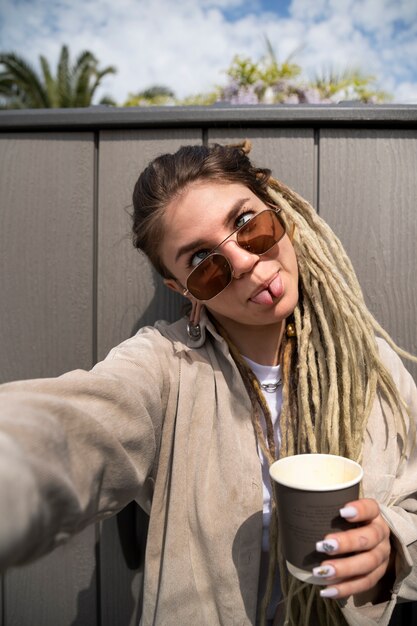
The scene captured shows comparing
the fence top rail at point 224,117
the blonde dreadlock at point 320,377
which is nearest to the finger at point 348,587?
the blonde dreadlock at point 320,377

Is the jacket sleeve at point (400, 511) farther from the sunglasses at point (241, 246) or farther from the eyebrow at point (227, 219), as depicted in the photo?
the eyebrow at point (227, 219)

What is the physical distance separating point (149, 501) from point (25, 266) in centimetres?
93

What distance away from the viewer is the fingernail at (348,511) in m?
0.78

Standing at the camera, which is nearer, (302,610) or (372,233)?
(302,610)

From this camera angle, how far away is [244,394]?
1182 millimetres

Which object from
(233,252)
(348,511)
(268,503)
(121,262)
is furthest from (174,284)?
(348,511)

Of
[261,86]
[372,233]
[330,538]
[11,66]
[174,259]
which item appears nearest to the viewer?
[330,538]

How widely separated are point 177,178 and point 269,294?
415mm

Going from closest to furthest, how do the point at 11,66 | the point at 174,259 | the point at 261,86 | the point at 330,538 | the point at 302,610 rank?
the point at 330,538
the point at 302,610
the point at 174,259
the point at 261,86
the point at 11,66

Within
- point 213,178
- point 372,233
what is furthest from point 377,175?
point 213,178

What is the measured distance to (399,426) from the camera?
1184 mm

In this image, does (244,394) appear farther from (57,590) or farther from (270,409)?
(57,590)

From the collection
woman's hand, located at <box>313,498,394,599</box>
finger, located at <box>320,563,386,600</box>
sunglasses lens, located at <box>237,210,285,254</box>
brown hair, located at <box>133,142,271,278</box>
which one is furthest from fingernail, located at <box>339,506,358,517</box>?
brown hair, located at <box>133,142,271,278</box>

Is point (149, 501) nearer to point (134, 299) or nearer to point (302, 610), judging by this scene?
point (302, 610)
